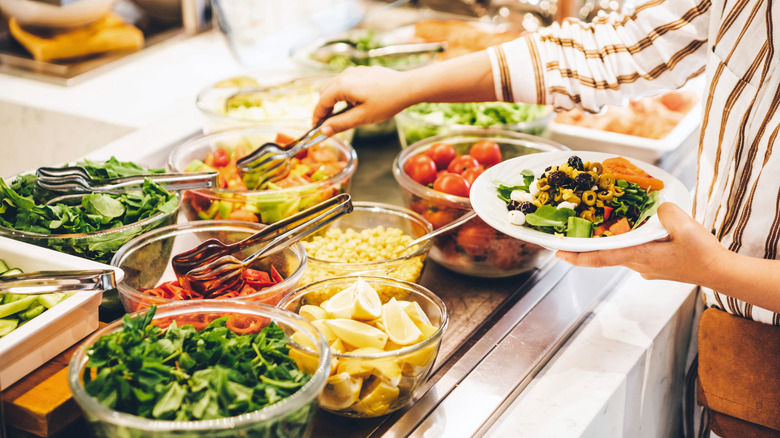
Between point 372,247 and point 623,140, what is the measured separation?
3.29 ft

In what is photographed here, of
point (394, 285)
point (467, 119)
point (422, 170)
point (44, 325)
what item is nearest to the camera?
point (44, 325)

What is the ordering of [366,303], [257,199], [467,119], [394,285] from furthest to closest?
[467,119]
[257,199]
[394,285]
[366,303]

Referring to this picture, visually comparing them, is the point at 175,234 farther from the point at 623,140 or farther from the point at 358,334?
the point at 623,140

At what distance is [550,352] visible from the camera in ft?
4.31

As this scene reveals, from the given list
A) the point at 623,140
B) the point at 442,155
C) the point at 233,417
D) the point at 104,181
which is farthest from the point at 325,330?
the point at 623,140

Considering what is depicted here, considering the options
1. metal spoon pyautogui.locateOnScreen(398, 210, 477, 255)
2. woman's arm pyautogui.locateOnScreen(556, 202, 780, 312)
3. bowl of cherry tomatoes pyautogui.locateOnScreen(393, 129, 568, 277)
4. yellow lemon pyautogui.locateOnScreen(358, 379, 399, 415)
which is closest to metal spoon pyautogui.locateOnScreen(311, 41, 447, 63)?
bowl of cherry tomatoes pyautogui.locateOnScreen(393, 129, 568, 277)

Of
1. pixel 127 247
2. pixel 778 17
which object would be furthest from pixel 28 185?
pixel 778 17

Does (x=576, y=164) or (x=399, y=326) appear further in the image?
(x=576, y=164)

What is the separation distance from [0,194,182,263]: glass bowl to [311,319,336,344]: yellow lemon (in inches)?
16.2

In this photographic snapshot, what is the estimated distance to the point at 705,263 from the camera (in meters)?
1.10

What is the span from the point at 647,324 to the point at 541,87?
1.82 feet

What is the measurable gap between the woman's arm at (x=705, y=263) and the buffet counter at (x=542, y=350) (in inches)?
10.0

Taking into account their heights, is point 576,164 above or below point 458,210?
above

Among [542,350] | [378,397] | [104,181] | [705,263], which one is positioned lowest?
[542,350]
